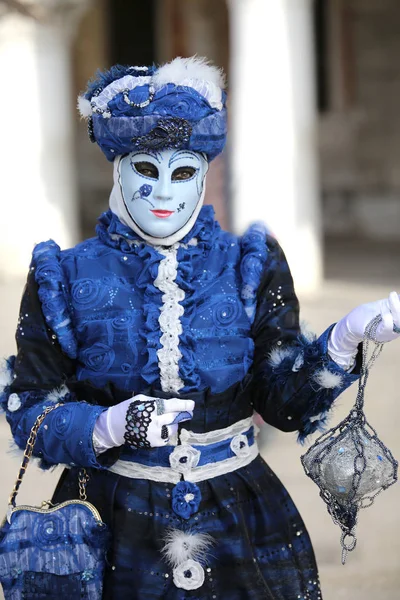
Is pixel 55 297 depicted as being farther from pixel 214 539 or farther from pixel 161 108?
pixel 214 539

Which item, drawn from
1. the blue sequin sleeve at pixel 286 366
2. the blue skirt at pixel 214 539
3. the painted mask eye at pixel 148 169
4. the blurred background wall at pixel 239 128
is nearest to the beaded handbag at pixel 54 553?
the blue skirt at pixel 214 539

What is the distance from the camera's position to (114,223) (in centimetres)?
240

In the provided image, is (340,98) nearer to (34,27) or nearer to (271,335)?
(34,27)

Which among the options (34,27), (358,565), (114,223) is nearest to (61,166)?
(34,27)

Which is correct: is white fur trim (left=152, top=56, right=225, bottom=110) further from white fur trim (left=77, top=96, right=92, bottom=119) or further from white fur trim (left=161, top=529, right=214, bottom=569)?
white fur trim (left=161, top=529, right=214, bottom=569)

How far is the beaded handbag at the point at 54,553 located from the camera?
2215mm

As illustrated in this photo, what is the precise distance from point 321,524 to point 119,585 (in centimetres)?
243

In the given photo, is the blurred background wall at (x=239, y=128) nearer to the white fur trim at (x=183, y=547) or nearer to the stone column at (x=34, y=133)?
the stone column at (x=34, y=133)

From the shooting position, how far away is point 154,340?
2.30 meters

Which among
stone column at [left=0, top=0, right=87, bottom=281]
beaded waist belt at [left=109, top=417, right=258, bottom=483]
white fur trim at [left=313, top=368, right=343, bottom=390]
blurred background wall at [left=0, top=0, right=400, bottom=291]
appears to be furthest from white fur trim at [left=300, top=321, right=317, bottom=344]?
stone column at [left=0, top=0, right=87, bottom=281]

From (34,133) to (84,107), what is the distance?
7317 mm

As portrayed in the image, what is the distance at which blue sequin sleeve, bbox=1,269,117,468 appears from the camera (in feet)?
7.36

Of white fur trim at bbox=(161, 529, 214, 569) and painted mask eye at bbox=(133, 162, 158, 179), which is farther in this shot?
painted mask eye at bbox=(133, 162, 158, 179)

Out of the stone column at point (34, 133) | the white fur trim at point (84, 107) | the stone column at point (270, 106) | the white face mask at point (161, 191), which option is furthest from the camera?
the stone column at point (34, 133)
